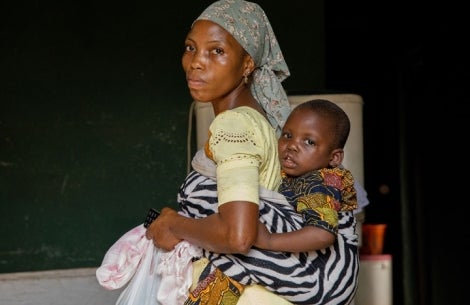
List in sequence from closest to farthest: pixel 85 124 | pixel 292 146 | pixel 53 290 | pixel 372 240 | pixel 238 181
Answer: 1. pixel 238 181
2. pixel 292 146
3. pixel 372 240
4. pixel 53 290
5. pixel 85 124

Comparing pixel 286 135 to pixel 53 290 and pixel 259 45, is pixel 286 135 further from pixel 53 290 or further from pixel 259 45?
pixel 53 290

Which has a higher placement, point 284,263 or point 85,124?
point 85,124

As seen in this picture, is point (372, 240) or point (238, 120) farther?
point (372, 240)

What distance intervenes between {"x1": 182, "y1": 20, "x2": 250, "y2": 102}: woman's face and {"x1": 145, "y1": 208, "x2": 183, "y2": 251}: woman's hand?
0.30 meters

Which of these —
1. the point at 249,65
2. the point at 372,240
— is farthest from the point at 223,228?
the point at 372,240

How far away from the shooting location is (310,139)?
2.11 meters

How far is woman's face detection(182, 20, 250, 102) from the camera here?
2.11 m

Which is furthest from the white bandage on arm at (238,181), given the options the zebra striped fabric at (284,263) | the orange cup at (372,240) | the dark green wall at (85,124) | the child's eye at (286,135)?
the dark green wall at (85,124)

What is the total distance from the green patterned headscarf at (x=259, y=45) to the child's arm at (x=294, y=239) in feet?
1.20

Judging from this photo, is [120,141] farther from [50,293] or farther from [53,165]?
[50,293]

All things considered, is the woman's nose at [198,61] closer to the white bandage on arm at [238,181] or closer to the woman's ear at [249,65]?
the woman's ear at [249,65]

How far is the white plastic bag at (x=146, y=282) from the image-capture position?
2.17m

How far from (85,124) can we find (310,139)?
2693 millimetres

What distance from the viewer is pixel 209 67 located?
212 centimetres
